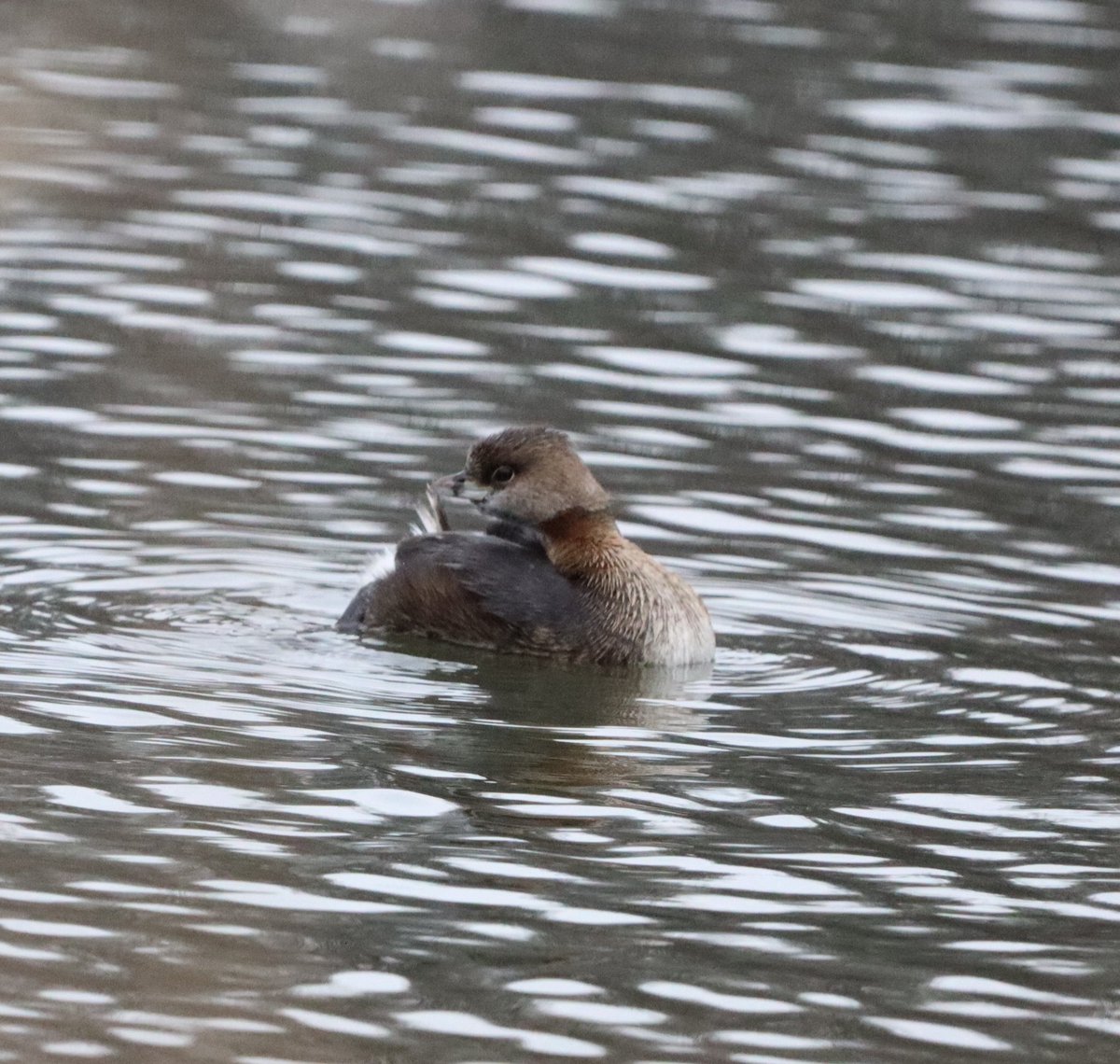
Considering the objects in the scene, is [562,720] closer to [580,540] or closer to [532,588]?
[532,588]

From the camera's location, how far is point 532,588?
10.8 metres

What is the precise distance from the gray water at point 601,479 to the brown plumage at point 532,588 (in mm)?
146

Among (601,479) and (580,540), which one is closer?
(580,540)

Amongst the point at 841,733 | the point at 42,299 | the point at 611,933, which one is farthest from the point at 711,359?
the point at 611,933

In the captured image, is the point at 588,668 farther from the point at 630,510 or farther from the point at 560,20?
the point at 560,20

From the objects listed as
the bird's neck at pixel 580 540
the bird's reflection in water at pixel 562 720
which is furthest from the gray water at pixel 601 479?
the bird's neck at pixel 580 540

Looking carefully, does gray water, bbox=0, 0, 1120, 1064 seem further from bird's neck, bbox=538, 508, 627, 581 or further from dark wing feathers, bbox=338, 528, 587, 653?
bird's neck, bbox=538, 508, 627, 581

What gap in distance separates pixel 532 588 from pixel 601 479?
1.99 m

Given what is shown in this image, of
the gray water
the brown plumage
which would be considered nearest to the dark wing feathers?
the brown plumage

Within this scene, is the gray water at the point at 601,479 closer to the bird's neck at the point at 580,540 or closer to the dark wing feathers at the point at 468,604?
the dark wing feathers at the point at 468,604

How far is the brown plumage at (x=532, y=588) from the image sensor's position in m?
10.6

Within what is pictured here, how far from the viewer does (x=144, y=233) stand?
1627 cm


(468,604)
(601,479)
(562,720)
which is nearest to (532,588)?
(468,604)

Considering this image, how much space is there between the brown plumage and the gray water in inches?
5.8
